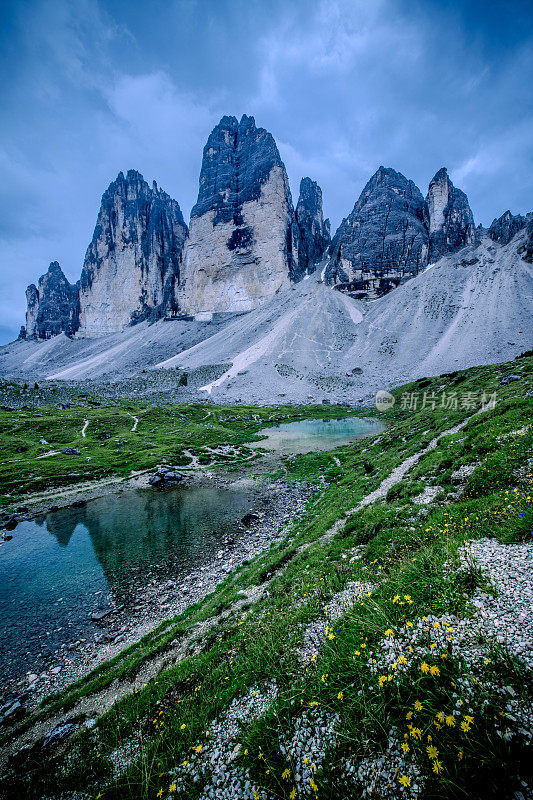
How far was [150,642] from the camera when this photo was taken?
9.25 meters

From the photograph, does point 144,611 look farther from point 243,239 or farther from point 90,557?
point 243,239

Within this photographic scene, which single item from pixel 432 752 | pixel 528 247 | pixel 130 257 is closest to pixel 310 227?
pixel 528 247

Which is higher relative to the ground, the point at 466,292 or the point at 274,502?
the point at 466,292

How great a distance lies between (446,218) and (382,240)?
2350 centimetres

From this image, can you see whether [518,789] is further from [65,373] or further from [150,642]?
[65,373]

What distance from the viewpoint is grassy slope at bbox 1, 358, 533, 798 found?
10.0 feet

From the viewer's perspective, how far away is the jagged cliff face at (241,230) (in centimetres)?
13350

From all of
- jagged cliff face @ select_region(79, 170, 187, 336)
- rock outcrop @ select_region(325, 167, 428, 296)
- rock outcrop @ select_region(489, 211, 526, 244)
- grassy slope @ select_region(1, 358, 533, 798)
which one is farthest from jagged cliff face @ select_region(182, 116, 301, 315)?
grassy slope @ select_region(1, 358, 533, 798)

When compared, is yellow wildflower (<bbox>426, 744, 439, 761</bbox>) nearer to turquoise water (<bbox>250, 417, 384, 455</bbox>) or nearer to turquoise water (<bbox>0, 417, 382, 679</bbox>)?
turquoise water (<bbox>0, 417, 382, 679</bbox>)

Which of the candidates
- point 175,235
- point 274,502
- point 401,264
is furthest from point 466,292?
point 175,235

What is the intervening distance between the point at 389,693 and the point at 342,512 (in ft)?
32.5

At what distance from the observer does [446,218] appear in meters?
110

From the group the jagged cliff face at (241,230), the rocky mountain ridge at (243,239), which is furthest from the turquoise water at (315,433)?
the jagged cliff face at (241,230)

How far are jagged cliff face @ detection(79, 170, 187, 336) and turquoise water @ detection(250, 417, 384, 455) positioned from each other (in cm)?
13312
